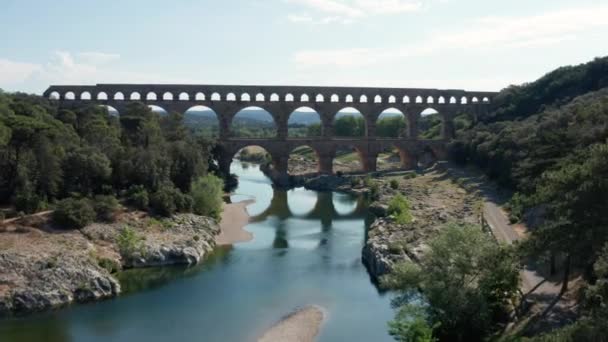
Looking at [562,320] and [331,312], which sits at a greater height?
[562,320]

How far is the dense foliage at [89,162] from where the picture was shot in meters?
27.2

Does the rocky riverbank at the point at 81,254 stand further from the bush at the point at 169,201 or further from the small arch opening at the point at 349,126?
the small arch opening at the point at 349,126

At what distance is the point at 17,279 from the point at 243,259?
31.5 feet

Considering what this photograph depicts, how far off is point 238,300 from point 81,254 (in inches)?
261

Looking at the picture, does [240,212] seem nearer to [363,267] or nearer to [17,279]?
[363,267]

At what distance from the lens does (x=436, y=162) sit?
57125 mm

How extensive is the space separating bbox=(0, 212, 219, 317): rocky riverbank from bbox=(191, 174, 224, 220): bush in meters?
2.46

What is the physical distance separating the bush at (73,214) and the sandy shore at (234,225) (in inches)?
255

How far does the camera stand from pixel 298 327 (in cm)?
1891

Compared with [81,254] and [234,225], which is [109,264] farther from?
[234,225]

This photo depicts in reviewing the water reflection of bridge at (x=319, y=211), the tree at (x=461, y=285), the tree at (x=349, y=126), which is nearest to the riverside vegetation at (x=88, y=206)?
the water reflection of bridge at (x=319, y=211)

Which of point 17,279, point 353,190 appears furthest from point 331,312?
point 353,190

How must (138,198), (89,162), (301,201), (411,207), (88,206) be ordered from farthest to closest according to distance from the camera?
(301,201) < (411,207) < (138,198) < (89,162) < (88,206)

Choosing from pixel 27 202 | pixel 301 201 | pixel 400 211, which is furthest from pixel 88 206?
pixel 301 201
